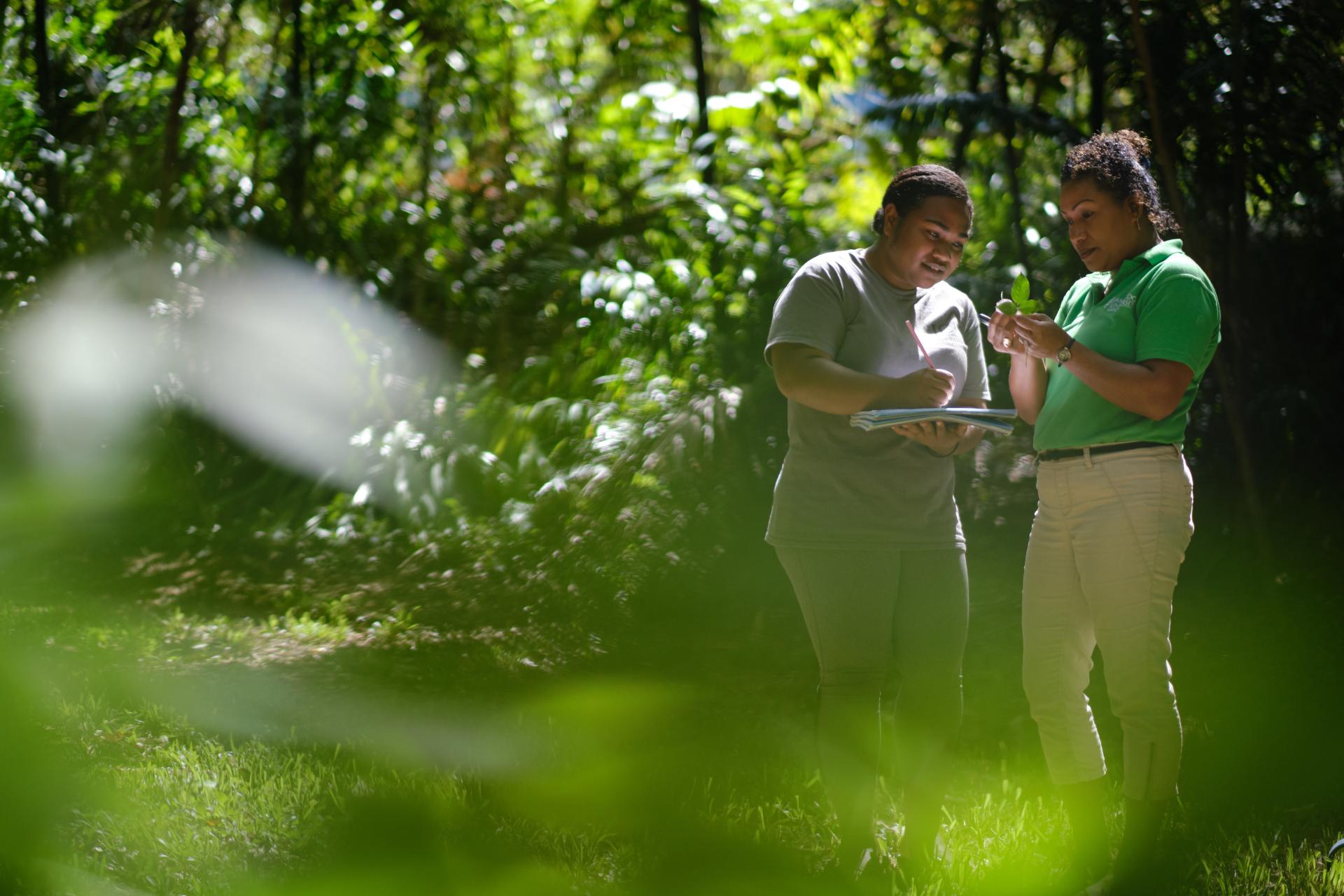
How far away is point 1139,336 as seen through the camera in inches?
86.6

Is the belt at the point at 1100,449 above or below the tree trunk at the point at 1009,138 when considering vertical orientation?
below

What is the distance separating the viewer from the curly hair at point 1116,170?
2225 mm

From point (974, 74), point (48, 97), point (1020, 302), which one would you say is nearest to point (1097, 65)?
point (974, 74)

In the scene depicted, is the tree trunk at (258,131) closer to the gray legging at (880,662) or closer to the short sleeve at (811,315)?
the short sleeve at (811,315)

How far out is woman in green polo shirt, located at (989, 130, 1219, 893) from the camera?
216 centimetres

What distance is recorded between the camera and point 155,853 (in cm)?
246

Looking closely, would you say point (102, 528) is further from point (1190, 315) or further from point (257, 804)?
point (1190, 315)

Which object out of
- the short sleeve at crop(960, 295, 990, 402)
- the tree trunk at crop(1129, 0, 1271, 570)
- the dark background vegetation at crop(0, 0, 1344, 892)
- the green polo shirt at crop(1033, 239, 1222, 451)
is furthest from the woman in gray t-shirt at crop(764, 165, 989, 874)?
the tree trunk at crop(1129, 0, 1271, 570)

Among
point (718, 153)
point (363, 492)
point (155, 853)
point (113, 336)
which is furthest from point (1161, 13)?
point (113, 336)

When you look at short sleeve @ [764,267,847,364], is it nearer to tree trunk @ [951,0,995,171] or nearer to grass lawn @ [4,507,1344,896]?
grass lawn @ [4,507,1344,896]

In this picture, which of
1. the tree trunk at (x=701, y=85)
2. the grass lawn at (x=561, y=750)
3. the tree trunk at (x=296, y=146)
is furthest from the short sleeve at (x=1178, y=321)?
the tree trunk at (x=296, y=146)

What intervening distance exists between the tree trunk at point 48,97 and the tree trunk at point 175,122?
1.67ft

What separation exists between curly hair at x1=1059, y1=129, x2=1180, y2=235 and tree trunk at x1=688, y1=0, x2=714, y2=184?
3311 millimetres

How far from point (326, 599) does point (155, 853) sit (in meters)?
2.53
